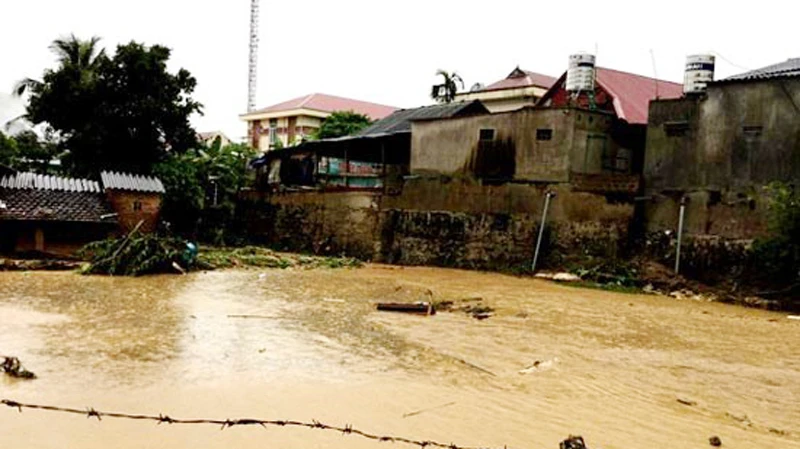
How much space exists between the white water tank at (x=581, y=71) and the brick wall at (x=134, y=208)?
44.8 ft

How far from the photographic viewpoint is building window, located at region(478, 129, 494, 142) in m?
19.5

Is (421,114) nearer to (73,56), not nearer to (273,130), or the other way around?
(73,56)

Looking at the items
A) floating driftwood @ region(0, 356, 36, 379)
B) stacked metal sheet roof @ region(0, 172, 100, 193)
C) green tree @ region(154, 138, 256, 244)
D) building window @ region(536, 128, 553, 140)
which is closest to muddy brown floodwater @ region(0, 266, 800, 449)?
floating driftwood @ region(0, 356, 36, 379)

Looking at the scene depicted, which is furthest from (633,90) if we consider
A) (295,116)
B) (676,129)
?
(295,116)

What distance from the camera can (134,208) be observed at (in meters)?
21.6

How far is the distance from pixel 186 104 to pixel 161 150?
195 centimetres

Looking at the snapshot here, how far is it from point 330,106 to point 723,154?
31.5 metres

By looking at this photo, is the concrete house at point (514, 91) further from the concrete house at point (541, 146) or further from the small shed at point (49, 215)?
the small shed at point (49, 215)

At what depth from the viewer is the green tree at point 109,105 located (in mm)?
23141

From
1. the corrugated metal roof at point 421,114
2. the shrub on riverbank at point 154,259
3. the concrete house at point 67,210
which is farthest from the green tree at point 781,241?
the concrete house at point 67,210

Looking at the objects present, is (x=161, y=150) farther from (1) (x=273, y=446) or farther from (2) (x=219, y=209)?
(1) (x=273, y=446)

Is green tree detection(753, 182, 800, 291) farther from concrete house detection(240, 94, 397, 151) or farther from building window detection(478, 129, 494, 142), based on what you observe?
concrete house detection(240, 94, 397, 151)

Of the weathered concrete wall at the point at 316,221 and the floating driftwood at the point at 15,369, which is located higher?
the weathered concrete wall at the point at 316,221

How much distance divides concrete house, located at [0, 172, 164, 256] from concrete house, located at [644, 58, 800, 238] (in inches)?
600
